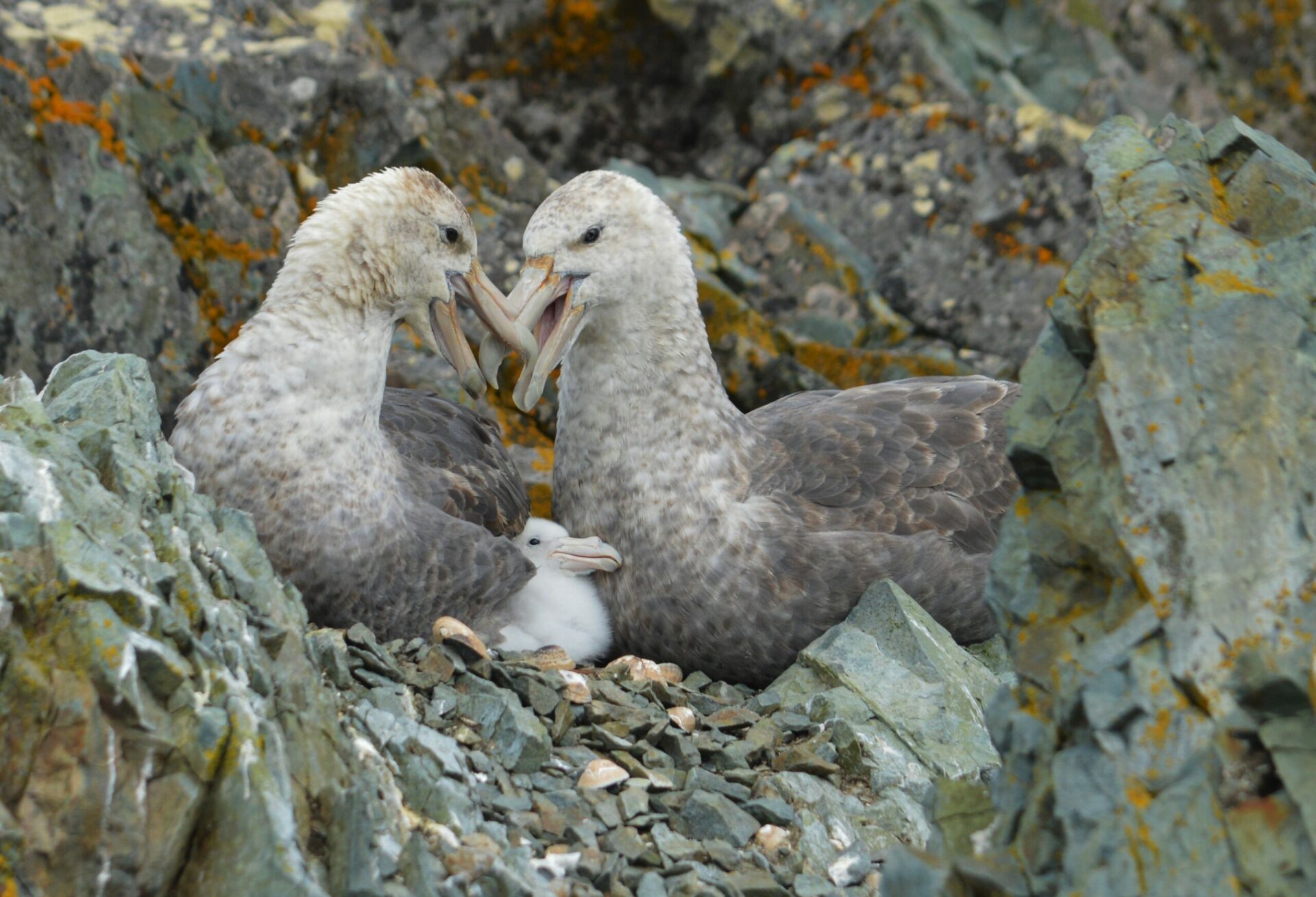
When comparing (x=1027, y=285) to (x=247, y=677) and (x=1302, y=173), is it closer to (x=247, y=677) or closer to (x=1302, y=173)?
(x=1302, y=173)

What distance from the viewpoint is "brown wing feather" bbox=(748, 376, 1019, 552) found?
5828 mm

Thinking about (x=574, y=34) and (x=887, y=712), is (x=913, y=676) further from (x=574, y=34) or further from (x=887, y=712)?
(x=574, y=34)

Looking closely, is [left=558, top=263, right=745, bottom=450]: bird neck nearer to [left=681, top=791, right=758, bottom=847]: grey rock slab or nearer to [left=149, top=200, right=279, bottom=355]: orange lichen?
[left=681, top=791, right=758, bottom=847]: grey rock slab

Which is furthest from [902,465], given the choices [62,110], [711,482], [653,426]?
[62,110]

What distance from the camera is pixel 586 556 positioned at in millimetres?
5746

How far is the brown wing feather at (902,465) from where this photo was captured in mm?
5828

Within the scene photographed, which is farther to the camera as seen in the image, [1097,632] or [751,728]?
[751,728]

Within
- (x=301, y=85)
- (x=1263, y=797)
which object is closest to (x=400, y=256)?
(x=301, y=85)

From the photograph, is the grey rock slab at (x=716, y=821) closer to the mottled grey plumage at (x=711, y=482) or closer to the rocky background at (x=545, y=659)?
the rocky background at (x=545, y=659)

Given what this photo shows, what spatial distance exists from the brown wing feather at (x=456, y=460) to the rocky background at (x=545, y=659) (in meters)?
0.88

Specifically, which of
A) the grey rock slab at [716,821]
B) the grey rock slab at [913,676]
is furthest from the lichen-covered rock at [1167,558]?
the grey rock slab at [913,676]

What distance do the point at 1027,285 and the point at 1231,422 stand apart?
5.93 metres

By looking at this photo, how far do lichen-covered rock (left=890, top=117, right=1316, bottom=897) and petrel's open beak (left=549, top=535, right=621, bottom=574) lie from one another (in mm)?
2501

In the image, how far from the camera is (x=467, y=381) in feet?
18.4
